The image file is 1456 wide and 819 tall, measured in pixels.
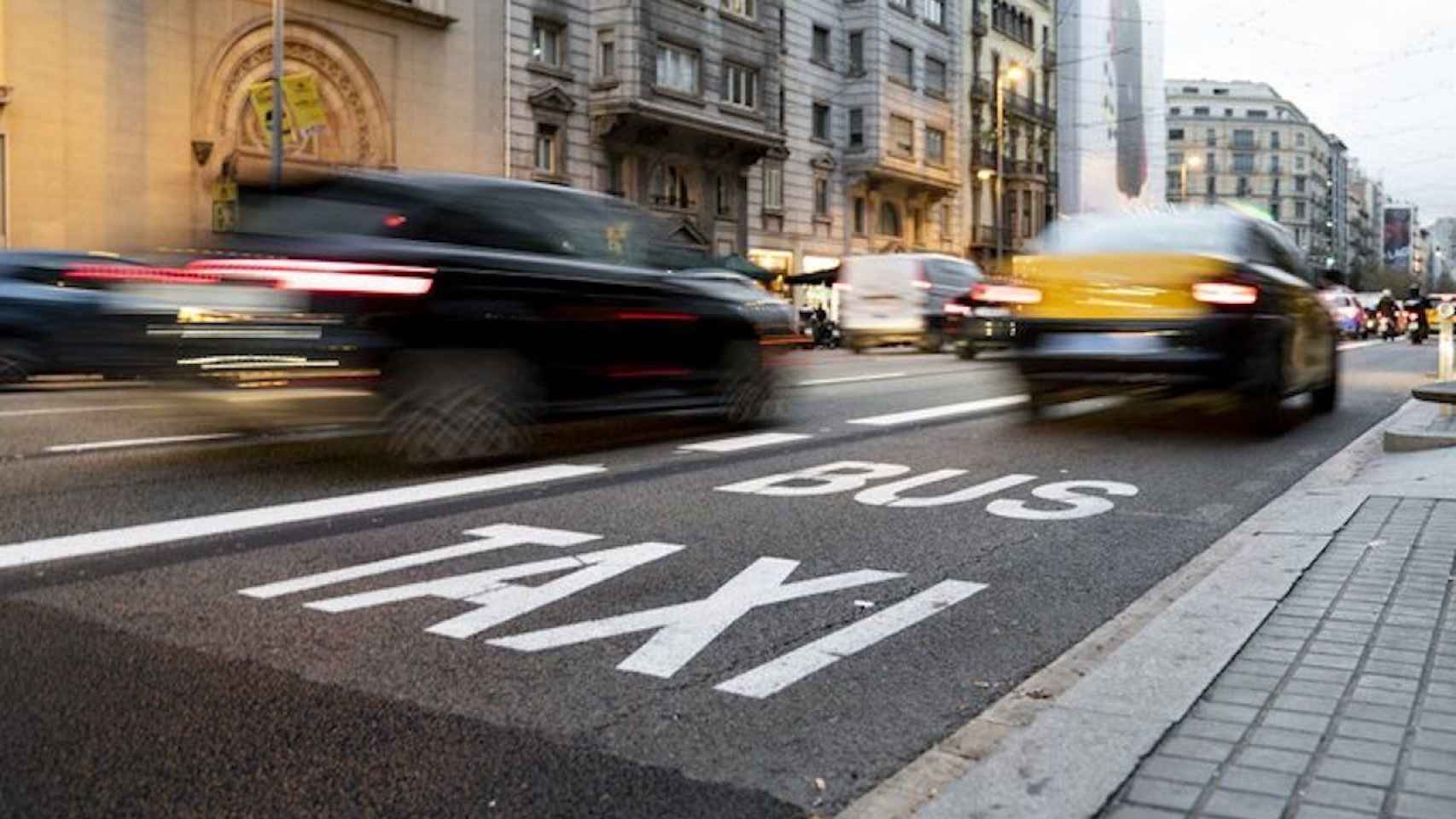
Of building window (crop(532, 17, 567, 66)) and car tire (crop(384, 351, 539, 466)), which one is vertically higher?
building window (crop(532, 17, 567, 66))

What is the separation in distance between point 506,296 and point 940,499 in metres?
2.85

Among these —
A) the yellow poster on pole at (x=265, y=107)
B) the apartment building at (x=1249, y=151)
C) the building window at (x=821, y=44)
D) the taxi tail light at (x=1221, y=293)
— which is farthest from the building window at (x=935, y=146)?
the apartment building at (x=1249, y=151)

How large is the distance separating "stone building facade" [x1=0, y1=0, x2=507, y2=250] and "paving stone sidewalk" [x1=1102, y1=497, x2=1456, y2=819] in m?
19.2

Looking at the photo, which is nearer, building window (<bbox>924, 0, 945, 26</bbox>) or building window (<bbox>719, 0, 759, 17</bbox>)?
building window (<bbox>719, 0, 759, 17</bbox>)

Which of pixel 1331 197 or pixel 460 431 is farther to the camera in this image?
pixel 1331 197

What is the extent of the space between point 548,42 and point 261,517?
99.0 ft

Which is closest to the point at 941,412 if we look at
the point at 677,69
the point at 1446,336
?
the point at 1446,336

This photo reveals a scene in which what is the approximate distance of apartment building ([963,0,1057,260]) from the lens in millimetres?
55250

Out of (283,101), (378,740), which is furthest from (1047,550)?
(283,101)

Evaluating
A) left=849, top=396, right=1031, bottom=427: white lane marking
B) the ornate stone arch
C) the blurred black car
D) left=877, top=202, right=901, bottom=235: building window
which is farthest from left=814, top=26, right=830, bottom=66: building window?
the blurred black car

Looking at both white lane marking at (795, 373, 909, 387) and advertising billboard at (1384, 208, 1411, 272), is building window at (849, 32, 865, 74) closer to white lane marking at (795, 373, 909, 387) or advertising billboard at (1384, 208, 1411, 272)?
white lane marking at (795, 373, 909, 387)

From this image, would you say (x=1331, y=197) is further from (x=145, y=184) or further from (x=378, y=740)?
(x=378, y=740)

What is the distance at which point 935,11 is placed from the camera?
171 feet

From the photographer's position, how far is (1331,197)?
155m
